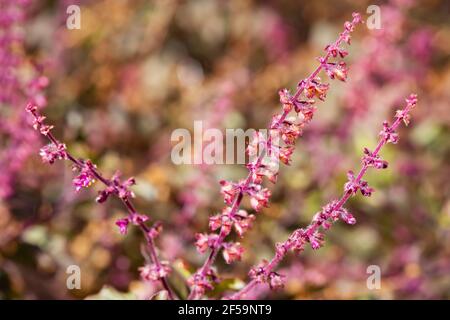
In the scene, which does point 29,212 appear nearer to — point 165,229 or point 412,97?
point 165,229

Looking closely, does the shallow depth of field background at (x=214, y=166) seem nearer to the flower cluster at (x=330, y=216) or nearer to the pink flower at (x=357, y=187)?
the flower cluster at (x=330, y=216)

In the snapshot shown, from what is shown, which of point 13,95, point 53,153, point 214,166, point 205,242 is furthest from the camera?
point 214,166

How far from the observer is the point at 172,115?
2018 mm

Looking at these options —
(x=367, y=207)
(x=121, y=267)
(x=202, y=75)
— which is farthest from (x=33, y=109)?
(x=202, y=75)

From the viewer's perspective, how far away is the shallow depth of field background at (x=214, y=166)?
1528mm

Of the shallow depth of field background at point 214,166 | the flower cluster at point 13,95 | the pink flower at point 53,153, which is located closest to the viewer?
the pink flower at point 53,153

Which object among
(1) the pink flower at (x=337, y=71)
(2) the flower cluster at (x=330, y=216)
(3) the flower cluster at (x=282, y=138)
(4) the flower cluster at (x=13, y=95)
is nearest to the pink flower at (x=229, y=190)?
(3) the flower cluster at (x=282, y=138)

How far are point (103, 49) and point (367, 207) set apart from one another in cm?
110

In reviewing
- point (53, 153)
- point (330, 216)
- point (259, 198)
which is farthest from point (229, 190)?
point (53, 153)

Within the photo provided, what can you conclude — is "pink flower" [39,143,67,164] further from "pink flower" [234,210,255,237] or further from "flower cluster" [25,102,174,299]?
"pink flower" [234,210,255,237]

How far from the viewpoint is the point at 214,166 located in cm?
170

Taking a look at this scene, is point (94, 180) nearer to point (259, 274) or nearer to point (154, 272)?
point (154, 272)

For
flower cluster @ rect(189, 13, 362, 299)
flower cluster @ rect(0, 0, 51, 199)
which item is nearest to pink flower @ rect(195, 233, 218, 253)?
flower cluster @ rect(189, 13, 362, 299)

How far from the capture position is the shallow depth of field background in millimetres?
1528
